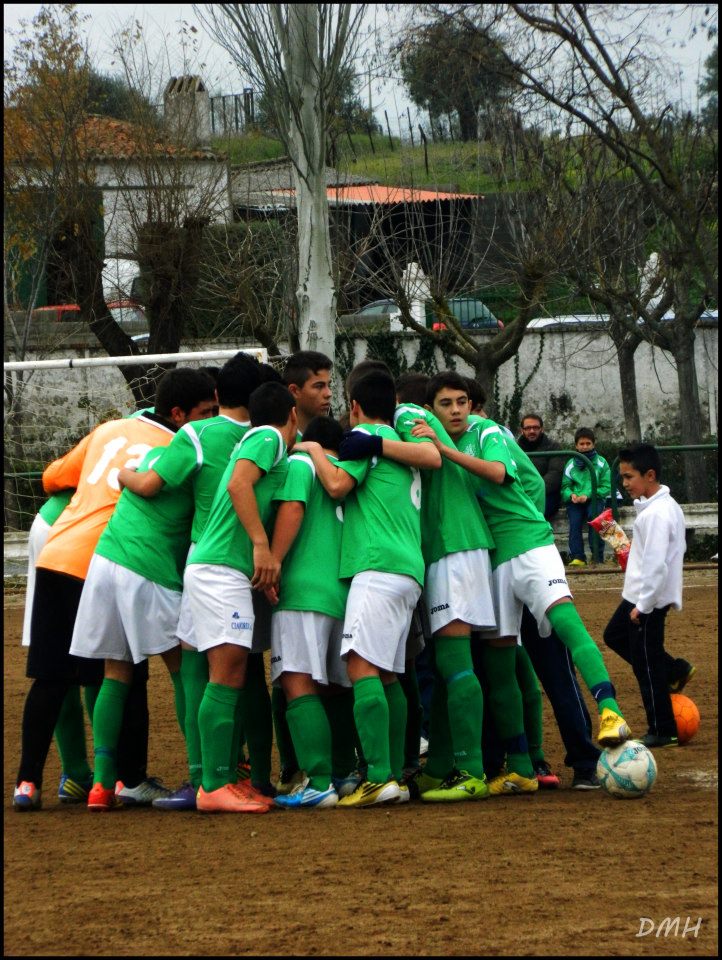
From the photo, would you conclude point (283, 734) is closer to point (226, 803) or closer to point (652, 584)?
point (226, 803)

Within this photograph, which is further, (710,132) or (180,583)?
(710,132)

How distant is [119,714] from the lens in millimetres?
6066

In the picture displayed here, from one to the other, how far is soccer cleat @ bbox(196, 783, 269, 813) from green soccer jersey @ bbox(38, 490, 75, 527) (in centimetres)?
176

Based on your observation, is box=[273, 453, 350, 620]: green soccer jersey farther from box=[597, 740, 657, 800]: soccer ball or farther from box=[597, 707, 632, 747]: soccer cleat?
box=[597, 740, 657, 800]: soccer ball

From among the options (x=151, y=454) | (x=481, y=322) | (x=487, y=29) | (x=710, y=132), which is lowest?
(x=151, y=454)

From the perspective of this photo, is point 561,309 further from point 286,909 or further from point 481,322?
point 286,909

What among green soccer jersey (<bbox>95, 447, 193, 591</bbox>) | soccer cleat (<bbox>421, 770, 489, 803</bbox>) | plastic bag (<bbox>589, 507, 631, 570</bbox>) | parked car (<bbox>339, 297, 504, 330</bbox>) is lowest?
soccer cleat (<bbox>421, 770, 489, 803</bbox>)

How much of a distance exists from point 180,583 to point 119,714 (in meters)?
0.68

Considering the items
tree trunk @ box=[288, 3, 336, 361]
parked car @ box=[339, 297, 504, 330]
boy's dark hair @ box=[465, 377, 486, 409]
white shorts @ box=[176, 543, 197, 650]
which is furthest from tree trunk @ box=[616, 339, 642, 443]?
white shorts @ box=[176, 543, 197, 650]

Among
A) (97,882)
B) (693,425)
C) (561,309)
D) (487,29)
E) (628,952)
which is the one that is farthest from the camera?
(561,309)

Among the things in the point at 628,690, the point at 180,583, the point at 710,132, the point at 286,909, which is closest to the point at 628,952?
the point at 286,909

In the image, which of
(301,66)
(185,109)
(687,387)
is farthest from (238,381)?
(185,109)

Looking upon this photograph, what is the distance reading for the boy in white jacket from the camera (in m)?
7.31

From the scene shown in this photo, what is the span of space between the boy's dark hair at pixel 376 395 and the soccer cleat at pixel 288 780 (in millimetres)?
1751
